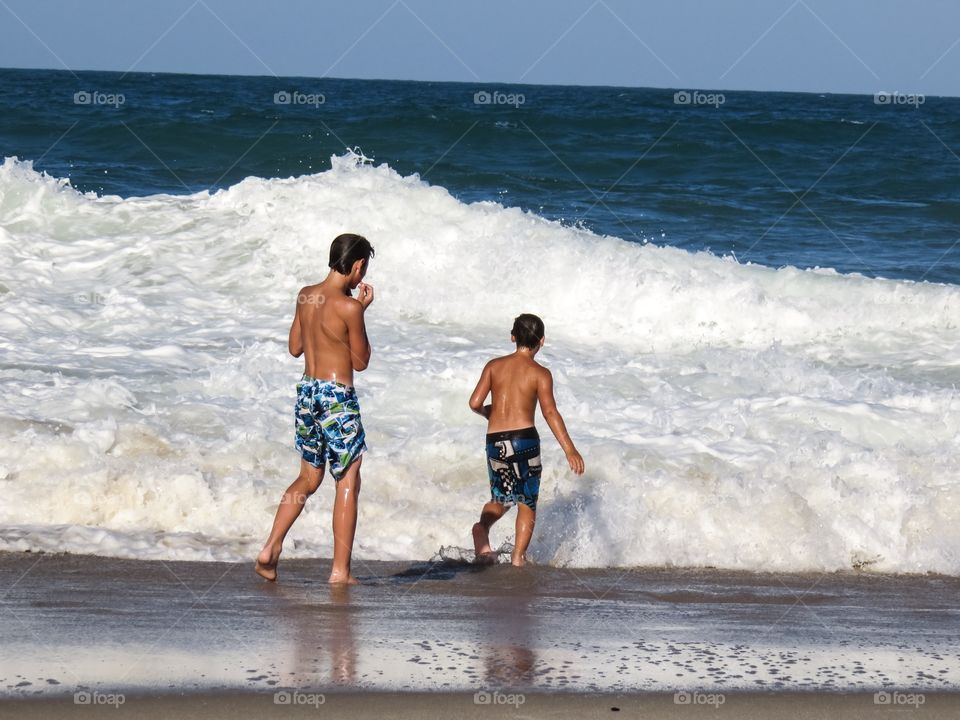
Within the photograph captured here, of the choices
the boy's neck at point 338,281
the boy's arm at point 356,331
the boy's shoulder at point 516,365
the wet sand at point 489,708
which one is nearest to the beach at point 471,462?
the wet sand at point 489,708

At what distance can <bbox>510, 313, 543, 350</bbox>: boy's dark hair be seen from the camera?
6.12m

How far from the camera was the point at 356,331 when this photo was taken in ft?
17.1

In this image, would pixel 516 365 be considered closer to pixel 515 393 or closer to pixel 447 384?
pixel 515 393

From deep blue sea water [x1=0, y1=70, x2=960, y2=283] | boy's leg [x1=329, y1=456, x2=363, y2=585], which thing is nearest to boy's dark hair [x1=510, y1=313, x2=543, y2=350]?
boy's leg [x1=329, y1=456, x2=363, y2=585]

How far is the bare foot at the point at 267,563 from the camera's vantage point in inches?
211

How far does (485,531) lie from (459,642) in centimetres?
153

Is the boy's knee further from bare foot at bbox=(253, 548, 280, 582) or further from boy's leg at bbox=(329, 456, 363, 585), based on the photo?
bare foot at bbox=(253, 548, 280, 582)

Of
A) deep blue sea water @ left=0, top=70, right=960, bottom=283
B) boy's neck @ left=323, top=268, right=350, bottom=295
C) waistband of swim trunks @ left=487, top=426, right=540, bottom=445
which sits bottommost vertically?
waistband of swim trunks @ left=487, top=426, right=540, bottom=445

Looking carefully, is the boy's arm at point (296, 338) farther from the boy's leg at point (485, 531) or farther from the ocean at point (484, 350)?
the boy's leg at point (485, 531)

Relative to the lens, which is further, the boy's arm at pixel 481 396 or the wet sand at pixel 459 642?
the boy's arm at pixel 481 396

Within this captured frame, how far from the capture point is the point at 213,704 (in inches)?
151

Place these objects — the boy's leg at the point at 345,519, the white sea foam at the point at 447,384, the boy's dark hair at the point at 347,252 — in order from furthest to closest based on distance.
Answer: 1. the white sea foam at the point at 447,384
2. the boy's leg at the point at 345,519
3. the boy's dark hair at the point at 347,252

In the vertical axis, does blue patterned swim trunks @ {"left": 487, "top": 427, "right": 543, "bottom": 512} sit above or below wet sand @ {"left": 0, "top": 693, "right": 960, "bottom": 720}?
above

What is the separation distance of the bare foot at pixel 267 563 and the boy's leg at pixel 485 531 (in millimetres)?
1127
